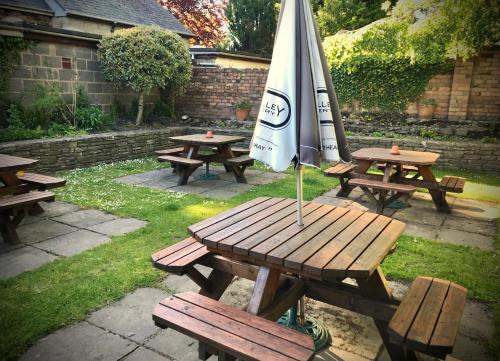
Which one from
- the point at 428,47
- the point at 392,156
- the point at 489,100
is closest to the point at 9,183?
the point at 392,156

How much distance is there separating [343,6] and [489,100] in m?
10.4

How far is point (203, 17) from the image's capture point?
23.1m

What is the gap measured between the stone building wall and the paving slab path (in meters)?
4.84

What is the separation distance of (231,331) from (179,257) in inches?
32.1

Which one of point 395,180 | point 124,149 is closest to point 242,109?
point 124,149

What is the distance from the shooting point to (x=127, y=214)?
189 inches

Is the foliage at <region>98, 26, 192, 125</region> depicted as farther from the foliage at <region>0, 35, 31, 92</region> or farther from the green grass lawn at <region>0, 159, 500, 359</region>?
the green grass lawn at <region>0, 159, 500, 359</region>

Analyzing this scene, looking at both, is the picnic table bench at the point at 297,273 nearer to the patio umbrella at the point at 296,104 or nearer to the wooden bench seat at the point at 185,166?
the patio umbrella at the point at 296,104

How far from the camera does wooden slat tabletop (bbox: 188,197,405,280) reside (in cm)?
183

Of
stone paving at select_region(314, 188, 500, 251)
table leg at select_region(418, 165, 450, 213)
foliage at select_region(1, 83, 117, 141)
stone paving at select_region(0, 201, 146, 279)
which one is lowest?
stone paving at select_region(314, 188, 500, 251)

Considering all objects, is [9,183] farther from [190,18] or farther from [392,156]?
[190,18]

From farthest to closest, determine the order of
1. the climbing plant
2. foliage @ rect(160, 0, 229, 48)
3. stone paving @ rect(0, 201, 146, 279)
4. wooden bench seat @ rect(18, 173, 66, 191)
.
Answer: foliage @ rect(160, 0, 229, 48)
the climbing plant
wooden bench seat @ rect(18, 173, 66, 191)
stone paving @ rect(0, 201, 146, 279)

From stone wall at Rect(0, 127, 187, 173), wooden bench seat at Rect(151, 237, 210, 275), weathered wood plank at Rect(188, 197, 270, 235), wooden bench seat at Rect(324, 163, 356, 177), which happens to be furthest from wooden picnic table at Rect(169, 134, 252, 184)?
wooden bench seat at Rect(151, 237, 210, 275)

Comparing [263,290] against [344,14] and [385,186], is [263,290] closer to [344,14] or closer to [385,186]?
[385,186]
